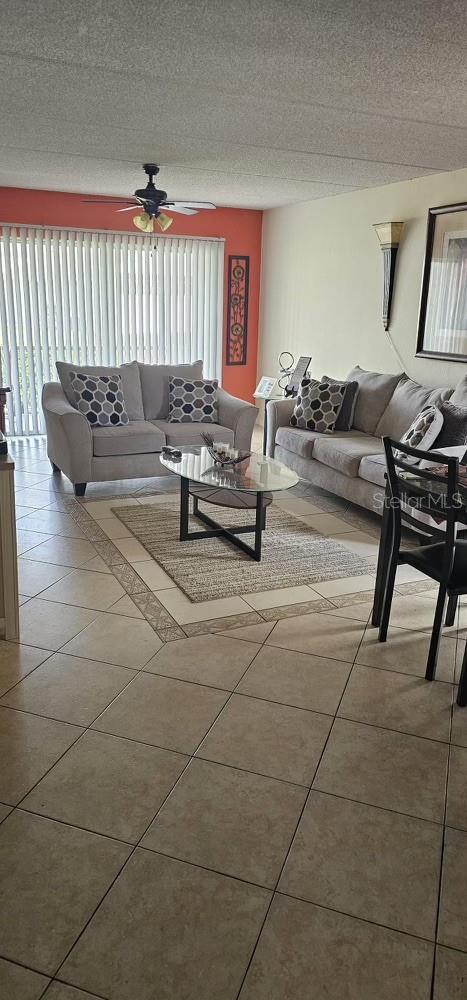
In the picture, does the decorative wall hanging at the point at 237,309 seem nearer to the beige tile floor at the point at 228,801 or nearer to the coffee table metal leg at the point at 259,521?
the coffee table metal leg at the point at 259,521

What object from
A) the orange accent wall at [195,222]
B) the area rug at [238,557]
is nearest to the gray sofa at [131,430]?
the area rug at [238,557]

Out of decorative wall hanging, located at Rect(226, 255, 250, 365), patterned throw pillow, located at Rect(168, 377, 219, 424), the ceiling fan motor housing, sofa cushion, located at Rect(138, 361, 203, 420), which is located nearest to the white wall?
decorative wall hanging, located at Rect(226, 255, 250, 365)

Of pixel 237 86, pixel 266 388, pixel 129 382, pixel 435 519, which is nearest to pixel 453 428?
pixel 435 519

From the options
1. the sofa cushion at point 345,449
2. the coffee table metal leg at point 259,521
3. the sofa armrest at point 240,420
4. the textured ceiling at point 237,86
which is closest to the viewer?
the textured ceiling at point 237,86

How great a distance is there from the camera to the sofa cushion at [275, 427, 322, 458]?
5559 mm

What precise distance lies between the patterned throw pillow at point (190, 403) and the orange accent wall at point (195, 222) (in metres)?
1.97

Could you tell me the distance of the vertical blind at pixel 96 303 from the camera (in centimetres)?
691

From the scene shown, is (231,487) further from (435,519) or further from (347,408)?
(347,408)

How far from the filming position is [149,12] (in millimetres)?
2355

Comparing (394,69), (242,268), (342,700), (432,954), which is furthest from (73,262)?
(432,954)

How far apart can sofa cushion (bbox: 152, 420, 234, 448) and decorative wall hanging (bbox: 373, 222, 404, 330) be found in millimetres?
1614

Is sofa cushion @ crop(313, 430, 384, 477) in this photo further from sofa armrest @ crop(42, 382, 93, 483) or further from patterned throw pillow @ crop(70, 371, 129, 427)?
sofa armrest @ crop(42, 382, 93, 483)

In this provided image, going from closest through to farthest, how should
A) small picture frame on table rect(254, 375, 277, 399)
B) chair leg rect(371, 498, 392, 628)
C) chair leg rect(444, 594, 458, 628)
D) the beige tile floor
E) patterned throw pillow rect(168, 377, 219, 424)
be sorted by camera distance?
the beige tile floor < chair leg rect(371, 498, 392, 628) < chair leg rect(444, 594, 458, 628) < patterned throw pillow rect(168, 377, 219, 424) < small picture frame on table rect(254, 375, 277, 399)

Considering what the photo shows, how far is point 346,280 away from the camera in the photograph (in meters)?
6.50
